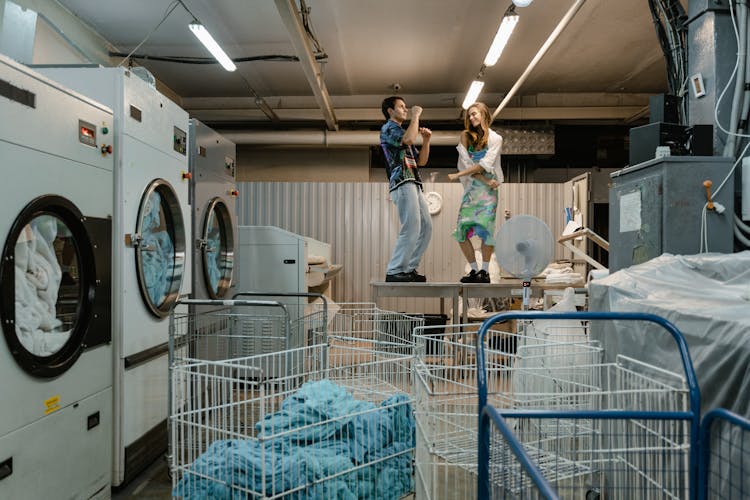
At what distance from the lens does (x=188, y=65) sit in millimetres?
6473

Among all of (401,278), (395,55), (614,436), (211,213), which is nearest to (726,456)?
(614,436)

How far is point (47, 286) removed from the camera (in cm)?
212

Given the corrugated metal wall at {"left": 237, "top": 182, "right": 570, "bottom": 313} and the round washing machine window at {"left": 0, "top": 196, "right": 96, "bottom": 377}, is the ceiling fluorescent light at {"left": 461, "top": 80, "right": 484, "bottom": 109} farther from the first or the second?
the round washing machine window at {"left": 0, "top": 196, "right": 96, "bottom": 377}

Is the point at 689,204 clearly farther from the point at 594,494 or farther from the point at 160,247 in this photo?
the point at 160,247

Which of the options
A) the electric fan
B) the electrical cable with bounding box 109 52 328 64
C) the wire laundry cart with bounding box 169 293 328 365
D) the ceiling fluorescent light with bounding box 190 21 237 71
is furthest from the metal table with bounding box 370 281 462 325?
the electrical cable with bounding box 109 52 328 64

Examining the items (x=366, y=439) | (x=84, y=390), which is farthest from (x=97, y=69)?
(x=366, y=439)

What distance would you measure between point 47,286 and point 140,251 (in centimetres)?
67

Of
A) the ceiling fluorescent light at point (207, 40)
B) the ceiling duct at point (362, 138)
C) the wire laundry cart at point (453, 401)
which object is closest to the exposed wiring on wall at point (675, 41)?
the wire laundry cart at point (453, 401)

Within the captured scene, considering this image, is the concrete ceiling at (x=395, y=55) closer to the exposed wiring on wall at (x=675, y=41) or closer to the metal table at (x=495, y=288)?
the exposed wiring on wall at (x=675, y=41)

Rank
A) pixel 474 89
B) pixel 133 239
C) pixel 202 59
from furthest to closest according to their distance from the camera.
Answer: pixel 202 59 < pixel 474 89 < pixel 133 239

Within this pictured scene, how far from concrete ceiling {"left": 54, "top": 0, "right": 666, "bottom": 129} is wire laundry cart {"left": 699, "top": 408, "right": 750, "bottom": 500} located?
3.91 metres

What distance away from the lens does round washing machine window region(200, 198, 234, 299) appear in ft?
13.0

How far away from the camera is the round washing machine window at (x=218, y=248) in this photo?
3.98 metres

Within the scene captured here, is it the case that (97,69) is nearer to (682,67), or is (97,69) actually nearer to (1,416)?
(1,416)
